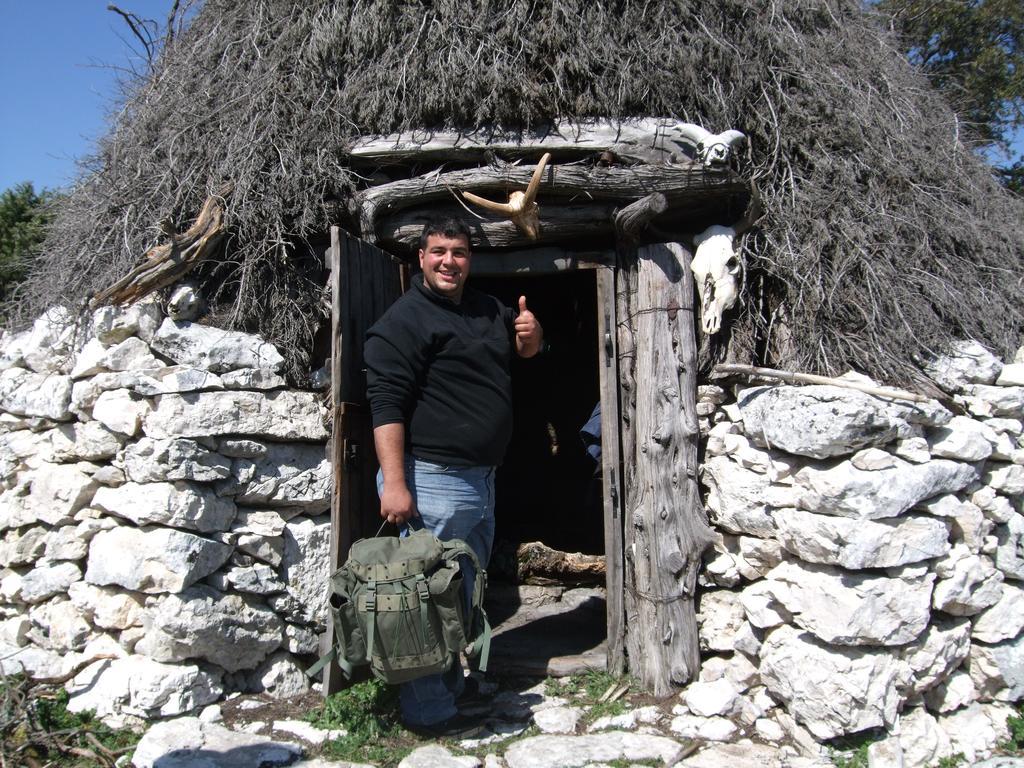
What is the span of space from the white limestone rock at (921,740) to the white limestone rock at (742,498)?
37.3 inches

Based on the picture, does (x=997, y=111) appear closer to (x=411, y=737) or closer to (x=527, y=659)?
(x=527, y=659)

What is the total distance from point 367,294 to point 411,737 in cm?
205

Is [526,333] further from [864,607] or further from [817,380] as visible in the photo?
[864,607]

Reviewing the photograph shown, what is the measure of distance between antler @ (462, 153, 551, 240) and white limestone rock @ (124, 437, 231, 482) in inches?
68.9

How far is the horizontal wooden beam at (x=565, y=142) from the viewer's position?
407 centimetres

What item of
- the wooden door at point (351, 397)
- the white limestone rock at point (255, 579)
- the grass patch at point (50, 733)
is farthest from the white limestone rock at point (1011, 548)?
the grass patch at point (50, 733)

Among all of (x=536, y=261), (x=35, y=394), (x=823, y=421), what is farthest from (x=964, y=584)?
(x=35, y=394)

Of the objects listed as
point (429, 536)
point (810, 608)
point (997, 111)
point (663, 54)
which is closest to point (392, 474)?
point (429, 536)

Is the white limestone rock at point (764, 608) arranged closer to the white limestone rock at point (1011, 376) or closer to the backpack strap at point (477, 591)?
the backpack strap at point (477, 591)

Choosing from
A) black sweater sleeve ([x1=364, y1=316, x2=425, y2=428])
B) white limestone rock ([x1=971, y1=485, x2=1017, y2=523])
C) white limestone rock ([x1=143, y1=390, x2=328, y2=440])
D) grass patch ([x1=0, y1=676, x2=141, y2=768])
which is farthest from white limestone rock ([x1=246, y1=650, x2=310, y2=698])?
white limestone rock ([x1=971, y1=485, x2=1017, y2=523])

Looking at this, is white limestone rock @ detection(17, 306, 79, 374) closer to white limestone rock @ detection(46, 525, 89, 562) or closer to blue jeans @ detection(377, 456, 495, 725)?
white limestone rock @ detection(46, 525, 89, 562)

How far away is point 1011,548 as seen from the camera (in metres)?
3.69

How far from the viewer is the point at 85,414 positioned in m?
3.99

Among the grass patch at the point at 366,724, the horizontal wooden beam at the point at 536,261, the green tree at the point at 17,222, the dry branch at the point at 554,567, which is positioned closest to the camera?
the grass patch at the point at 366,724
